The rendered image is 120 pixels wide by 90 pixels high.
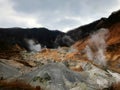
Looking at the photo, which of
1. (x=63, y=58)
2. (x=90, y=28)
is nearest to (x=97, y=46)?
(x=63, y=58)

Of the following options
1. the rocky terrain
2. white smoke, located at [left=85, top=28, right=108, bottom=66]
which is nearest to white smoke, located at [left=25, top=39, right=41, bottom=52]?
the rocky terrain

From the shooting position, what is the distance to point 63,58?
7525 centimetres

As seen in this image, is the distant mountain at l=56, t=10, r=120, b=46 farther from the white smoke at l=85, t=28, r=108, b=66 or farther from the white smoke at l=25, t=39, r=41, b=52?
the white smoke at l=25, t=39, r=41, b=52

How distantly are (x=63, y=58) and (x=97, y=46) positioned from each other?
17.2m

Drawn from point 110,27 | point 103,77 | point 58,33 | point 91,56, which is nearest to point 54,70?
point 103,77

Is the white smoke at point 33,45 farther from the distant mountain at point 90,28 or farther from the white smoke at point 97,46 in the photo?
the white smoke at point 97,46

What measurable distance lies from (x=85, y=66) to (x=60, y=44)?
83.9 metres

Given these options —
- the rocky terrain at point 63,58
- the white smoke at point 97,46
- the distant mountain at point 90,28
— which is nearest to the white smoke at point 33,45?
the rocky terrain at point 63,58

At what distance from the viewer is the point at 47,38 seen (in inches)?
5128

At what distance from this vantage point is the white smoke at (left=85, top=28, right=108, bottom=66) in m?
76.3

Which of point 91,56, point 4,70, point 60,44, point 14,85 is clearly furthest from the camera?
point 60,44

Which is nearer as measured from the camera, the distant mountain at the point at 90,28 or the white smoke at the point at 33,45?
the distant mountain at the point at 90,28

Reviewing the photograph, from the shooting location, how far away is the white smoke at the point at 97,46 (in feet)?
250

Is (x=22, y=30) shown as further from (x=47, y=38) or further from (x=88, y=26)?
(x=88, y=26)
